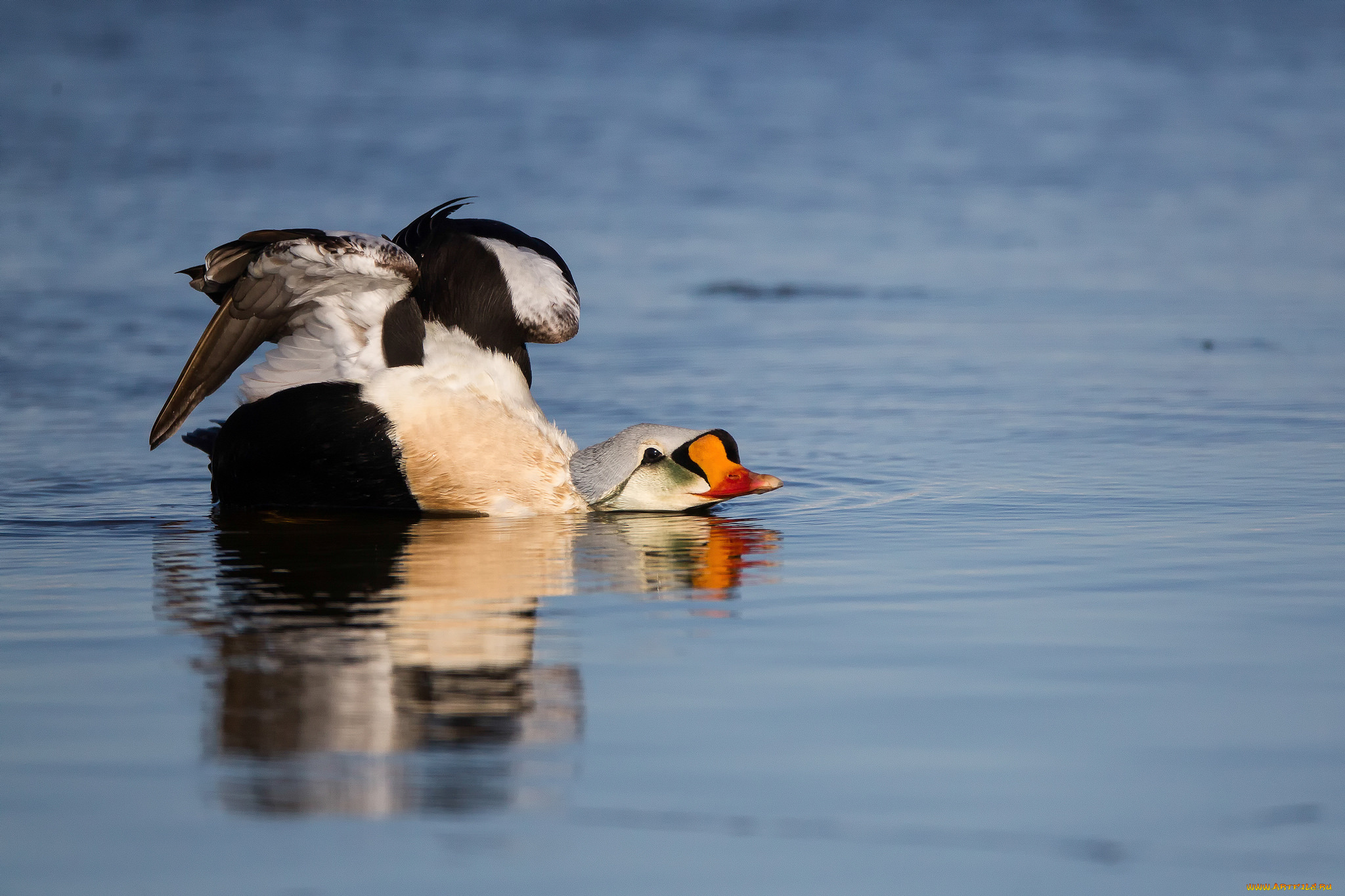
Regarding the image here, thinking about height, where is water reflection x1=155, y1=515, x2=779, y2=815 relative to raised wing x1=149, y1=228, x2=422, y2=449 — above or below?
below

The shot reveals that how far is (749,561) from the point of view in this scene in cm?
566

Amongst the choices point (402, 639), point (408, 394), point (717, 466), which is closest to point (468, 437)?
point (408, 394)

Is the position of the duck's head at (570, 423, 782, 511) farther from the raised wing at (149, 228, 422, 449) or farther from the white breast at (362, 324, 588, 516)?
Answer: the raised wing at (149, 228, 422, 449)

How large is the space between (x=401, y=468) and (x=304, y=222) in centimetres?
742

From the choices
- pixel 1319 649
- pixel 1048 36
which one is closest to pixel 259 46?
pixel 1048 36

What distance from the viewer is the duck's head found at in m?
6.61

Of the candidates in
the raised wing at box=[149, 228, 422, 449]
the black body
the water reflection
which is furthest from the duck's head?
the raised wing at box=[149, 228, 422, 449]

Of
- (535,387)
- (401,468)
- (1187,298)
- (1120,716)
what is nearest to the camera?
(1120,716)

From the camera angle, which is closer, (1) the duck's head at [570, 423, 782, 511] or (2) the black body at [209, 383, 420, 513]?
(2) the black body at [209, 383, 420, 513]

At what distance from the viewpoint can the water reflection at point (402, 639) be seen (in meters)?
3.43

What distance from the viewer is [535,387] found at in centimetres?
930

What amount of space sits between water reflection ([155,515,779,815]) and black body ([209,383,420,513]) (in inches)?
4.9

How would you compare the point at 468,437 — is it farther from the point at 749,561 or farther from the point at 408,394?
the point at 749,561

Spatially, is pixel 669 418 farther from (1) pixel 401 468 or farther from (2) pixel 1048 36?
(2) pixel 1048 36
